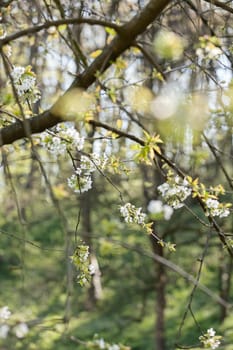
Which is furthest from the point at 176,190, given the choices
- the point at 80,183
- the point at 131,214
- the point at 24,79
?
the point at 24,79

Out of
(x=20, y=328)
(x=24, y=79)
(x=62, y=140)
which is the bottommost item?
(x=20, y=328)

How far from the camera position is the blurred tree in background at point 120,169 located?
2.80 m

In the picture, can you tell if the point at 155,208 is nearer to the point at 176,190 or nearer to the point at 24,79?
the point at 176,190

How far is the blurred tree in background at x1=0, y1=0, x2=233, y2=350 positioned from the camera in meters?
2.80

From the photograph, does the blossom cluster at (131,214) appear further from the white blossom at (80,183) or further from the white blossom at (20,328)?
the white blossom at (20,328)

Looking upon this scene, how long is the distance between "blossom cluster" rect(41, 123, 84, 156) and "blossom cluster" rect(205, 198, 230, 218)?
2.16ft

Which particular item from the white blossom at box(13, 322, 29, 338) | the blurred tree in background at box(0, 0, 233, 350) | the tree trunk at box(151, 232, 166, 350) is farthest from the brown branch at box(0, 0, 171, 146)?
the tree trunk at box(151, 232, 166, 350)

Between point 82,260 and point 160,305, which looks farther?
point 160,305

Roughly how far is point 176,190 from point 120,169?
0.35 meters

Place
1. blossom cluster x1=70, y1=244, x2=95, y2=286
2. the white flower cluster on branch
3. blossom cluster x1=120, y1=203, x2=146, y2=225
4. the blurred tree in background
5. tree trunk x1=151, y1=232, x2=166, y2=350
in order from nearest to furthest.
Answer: the blurred tree in background, blossom cluster x1=70, y1=244, x2=95, y2=286, the white flower cluster on branch, blossom cluster x1=120, y1=203, x2=146, y2=225, tree trunk x1=151, y1=232, x2=166, y2=350

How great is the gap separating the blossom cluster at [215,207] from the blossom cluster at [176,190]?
104 mm

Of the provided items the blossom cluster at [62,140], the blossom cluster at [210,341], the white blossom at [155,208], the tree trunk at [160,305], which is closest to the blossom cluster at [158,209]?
the white blossom at [155,208]

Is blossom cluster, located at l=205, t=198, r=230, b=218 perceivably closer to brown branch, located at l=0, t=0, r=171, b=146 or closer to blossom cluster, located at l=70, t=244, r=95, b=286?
blossom cluster, located at l=70, t=244, r=95, b=286

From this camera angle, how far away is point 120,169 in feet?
10.9
